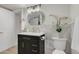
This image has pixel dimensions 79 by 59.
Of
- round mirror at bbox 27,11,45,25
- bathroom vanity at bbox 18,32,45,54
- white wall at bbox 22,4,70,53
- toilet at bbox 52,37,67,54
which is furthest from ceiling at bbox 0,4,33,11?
toilet at bbox 52,37,67,54

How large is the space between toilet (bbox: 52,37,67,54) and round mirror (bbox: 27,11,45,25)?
0.38 meters

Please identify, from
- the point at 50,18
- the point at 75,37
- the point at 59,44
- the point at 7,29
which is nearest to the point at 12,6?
the point at 7,29

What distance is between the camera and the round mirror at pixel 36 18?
1.53 metres

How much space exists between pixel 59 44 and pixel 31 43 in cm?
47

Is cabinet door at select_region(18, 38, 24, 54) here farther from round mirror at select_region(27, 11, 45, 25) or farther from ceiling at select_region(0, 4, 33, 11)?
ceiling at select_region(0, 4, 33, 11)

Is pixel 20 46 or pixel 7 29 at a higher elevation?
pixel 7 29

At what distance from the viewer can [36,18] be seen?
154 centimetres

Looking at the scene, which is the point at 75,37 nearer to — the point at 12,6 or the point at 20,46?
the point at 20,46

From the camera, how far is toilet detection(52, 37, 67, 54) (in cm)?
151

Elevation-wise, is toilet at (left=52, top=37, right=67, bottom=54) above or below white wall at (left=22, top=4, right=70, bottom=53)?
below

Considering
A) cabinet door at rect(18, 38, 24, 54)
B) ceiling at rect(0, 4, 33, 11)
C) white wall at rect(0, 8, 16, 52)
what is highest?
ceiling at rect(0, 4, 33, 11)

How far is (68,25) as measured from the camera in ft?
4.95
